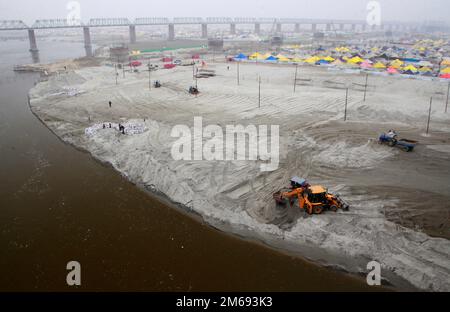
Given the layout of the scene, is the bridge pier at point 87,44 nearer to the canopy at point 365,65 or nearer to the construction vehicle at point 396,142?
the canopy at point 365,65

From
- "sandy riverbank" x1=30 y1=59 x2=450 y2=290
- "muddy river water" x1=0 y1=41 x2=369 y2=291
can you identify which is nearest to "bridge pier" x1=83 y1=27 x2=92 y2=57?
"sandy riverbank" x1=30 y1=59 x2=450 y2=290

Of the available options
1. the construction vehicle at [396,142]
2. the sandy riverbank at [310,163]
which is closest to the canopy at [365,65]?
the sandy riverbank at [310,163]

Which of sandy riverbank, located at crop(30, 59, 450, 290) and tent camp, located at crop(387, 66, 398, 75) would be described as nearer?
sandy riverbank, located at crop(30, 59, 450, 290)

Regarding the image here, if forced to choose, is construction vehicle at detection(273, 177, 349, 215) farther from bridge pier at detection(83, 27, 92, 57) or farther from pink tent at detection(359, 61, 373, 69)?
bridge pier at detection(83, 27, 92, 57)

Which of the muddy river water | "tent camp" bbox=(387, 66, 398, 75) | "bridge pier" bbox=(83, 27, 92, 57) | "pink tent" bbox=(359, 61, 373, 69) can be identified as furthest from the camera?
"bridge pier" bbox=(83, 27, 92, 57)

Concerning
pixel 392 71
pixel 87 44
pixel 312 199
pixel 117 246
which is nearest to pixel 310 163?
pixel 312 199

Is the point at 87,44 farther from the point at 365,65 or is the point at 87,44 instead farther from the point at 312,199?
the point at 312,199

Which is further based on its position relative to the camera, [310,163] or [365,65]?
[365,65]
